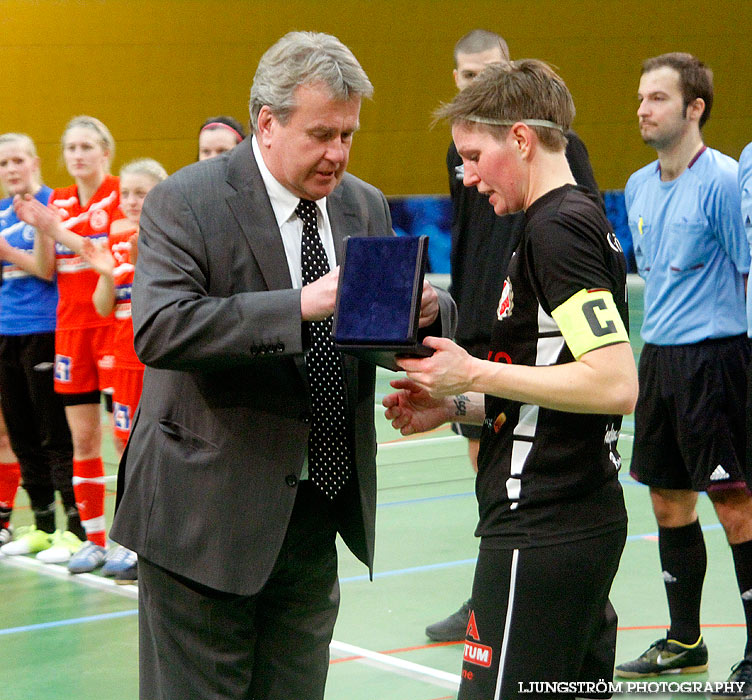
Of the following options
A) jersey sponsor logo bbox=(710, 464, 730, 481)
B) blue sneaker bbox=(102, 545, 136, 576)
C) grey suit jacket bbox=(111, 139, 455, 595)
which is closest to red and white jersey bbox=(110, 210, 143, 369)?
blue sneaker bbox=(102, 545, 136, 576)

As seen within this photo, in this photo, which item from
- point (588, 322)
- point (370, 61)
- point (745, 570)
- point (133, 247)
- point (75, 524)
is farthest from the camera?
point (370, 61)

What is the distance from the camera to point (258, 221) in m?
2.37

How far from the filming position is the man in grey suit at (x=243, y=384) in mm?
2223

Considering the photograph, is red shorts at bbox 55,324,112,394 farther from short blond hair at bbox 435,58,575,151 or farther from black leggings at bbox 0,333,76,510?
short blond hair at bbox 435,58,575,151

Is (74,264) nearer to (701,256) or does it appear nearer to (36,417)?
(36,417)

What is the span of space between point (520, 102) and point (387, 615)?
9.72ft

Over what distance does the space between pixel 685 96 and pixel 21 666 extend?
11.0ft

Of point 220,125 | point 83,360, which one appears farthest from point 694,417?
point 83,360

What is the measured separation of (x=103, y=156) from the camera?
558 centimetres

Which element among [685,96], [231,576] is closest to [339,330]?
[231,576]

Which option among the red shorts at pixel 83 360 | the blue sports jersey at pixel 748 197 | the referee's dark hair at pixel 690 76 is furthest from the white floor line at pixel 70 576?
the referee's dark hair at pixel 690 76

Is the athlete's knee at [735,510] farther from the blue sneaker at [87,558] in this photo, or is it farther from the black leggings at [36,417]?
the black leggings at [36,417]

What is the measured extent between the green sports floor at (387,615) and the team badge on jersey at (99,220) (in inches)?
66.7

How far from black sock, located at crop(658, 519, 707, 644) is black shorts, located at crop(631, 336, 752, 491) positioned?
7.5 inches
